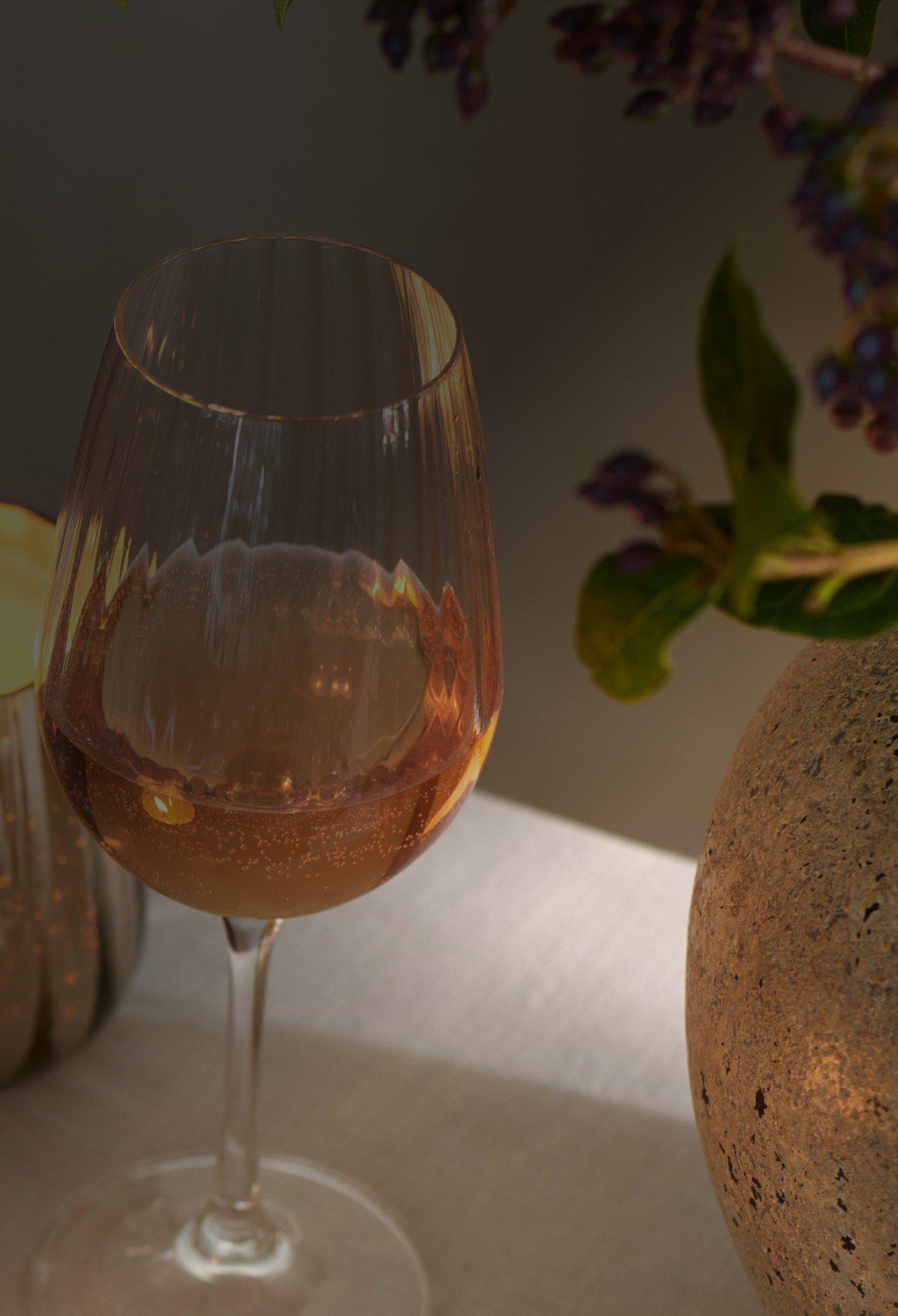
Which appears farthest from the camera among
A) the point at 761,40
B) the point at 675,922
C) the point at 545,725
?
the point at 545,725

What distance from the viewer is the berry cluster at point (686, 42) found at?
0.17m

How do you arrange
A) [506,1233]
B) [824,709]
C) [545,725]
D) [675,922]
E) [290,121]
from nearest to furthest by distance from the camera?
1. [824,709]
2. [506,1233]
3. [675,922]
4. [290,121]
5. [545,725]

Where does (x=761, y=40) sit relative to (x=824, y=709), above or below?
above

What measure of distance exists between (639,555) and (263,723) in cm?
22

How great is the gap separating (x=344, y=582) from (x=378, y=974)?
0.72 ft

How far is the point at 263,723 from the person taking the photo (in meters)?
0.39

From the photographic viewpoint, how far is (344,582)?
1.32ft

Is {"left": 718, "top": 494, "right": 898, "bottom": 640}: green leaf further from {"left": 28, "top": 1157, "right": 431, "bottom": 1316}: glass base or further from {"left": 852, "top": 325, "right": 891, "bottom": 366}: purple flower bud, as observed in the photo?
{"left": 28, "top": 1157, "right": 431, "bottom": 1316}: glass base

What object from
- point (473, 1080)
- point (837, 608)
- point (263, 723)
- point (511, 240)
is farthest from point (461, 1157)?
point (511, 240)

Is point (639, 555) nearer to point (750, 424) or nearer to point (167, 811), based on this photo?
point (750, 424)

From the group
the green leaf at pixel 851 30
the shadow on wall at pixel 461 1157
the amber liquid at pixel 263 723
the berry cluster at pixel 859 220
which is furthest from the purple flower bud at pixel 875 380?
the shadow on wall at pixel 461 1157

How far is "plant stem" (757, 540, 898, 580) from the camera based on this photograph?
18 cm

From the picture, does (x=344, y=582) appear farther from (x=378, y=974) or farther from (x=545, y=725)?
(x=545, y=725)

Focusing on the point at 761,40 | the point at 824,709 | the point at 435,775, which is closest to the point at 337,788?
the point at 435,775
